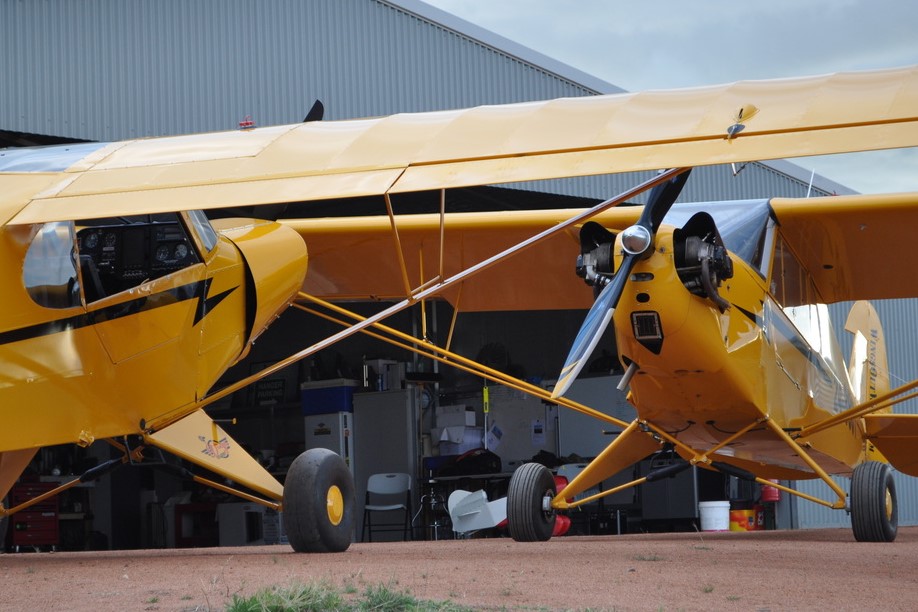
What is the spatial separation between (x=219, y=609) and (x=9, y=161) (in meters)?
3.50

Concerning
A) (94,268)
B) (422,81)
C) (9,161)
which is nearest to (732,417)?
(94,268)

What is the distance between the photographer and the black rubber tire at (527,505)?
8844mm

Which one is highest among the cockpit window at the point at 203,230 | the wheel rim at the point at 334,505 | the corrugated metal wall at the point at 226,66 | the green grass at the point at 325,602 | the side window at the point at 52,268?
the corrugated metal wall at the point at 226,66

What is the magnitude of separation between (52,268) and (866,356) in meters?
9.45

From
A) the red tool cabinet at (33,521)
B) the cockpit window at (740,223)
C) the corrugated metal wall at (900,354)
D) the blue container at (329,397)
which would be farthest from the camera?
the corrugated metal wall at (900,354)

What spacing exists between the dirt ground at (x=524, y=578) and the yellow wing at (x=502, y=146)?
1.78 m

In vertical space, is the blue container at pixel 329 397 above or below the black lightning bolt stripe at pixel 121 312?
below

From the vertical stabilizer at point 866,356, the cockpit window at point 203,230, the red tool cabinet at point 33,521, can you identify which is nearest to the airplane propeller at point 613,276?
the cockpit window at point 203,230

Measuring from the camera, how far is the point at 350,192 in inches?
192

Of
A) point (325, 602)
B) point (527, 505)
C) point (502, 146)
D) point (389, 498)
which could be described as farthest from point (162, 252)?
point (389, 498)

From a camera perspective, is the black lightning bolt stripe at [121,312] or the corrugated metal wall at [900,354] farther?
the corrugated metal wall at [900,354]

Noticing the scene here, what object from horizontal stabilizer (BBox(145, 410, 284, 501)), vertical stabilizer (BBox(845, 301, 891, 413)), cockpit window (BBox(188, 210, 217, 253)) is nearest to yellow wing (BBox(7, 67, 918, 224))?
cockpit window (BBox(188, 210, 217, 253))

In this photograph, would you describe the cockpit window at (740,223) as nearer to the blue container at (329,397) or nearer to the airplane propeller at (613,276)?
the airplane propeller at (613,276)

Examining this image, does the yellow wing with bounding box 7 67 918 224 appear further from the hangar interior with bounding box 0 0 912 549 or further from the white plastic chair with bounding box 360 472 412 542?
the white plastic chair with bounding box 360 472 412 542
